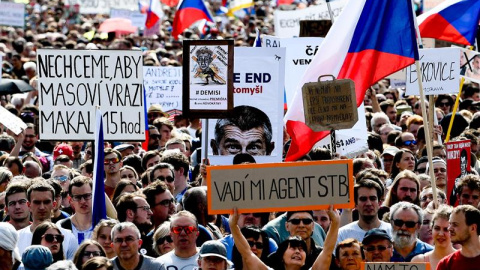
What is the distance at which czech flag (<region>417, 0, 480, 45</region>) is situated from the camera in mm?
12602

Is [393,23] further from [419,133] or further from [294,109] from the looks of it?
[419,133]

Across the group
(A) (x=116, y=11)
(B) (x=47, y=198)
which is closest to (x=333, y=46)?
(B) (x=47, y=198)

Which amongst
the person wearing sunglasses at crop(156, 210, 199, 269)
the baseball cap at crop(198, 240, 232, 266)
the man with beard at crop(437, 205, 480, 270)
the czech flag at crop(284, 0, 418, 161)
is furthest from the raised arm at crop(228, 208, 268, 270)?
the czech flag at crop(284, 0, 418, 161)

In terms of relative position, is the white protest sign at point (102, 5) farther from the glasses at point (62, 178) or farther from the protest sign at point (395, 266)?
the protest sign at point (395, 266)

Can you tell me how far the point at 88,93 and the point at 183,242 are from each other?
9.81ft

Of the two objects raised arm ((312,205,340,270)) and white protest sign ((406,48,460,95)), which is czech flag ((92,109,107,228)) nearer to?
raised arm ((312,205,340,270))

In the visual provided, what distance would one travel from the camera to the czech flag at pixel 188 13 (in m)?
20.9

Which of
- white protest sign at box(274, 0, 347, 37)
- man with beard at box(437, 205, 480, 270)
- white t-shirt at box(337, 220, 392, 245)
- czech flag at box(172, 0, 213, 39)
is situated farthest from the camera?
czech flag at box(172, 0, 213, 39)

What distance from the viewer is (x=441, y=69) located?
1339 cm

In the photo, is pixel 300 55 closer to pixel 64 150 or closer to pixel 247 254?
pixel 64 150

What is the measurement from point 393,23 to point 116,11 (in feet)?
60.0

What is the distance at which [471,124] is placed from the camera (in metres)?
14.5

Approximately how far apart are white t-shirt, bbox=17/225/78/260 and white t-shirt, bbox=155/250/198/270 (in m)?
0.87

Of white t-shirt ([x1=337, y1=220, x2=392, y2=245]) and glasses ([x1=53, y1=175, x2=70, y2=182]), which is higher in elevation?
glasses ([x1=53, y1=175, x2=70, y2=182])
